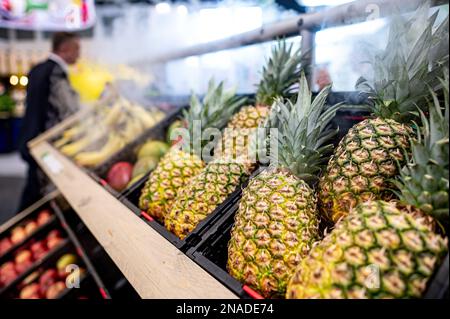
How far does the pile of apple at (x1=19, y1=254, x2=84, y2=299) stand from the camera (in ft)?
8.23

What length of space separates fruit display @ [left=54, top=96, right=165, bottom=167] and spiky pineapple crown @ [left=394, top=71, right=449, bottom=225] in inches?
98.7

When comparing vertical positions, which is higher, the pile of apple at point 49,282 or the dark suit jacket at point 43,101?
the dark suit jacket at point 43,101

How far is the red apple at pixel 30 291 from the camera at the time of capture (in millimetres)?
2543

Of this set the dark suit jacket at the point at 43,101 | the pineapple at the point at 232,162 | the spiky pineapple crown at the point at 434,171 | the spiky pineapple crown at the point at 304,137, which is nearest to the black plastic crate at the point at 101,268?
the pineapple at the point at 232,162

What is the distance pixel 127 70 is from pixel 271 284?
4155 millimetres

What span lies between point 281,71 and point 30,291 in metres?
2.34

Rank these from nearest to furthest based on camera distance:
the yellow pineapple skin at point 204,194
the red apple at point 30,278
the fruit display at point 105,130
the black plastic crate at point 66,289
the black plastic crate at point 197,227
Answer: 1. the black plastic crate at point 197,227
2. the yellow pineapple skin at point 204,194
3. the black plastic crate at point 66,289
4. the red apple at point 30,278
5. the fruit display at point 105,130

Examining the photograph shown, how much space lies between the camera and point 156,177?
5.77ft

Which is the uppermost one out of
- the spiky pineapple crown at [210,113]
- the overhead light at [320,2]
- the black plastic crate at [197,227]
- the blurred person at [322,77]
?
the overhead light at [320,2]

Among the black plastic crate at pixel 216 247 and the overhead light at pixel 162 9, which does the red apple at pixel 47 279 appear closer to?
the black plastic crate at pixel 216 247

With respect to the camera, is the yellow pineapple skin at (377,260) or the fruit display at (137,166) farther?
the fruit display at (137,166)

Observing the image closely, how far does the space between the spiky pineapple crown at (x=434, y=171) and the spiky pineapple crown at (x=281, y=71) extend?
3.07 ft

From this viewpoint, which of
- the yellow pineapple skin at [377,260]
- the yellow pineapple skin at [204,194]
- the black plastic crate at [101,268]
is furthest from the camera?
the black plastic crate at [101,268]

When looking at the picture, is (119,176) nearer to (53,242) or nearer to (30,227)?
(53,242)
